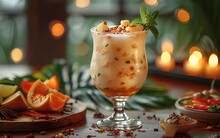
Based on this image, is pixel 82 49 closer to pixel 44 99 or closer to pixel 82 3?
pixel 82 3

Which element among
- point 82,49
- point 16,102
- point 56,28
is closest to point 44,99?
point 16,102

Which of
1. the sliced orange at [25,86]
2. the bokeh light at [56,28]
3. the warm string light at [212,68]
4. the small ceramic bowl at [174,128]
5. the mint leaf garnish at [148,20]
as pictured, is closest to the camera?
the small ceramic bowl at [174,128]

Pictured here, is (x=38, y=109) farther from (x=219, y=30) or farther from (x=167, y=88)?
(x=219, y=30)

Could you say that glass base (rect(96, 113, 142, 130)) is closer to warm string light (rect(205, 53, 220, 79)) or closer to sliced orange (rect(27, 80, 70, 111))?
sliced orange (rect(27, 80, 70, 111))

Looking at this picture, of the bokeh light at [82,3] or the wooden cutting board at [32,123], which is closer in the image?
the wooden cutting board at [32,123]

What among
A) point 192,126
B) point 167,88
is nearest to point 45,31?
point 167,88

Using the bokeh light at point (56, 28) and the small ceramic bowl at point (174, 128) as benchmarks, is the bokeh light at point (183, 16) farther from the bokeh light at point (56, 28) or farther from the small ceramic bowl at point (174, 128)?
the small ceramic bowl at point (174, 128)

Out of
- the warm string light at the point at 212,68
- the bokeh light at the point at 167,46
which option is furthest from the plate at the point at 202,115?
the bokeh light at the point at 167,46
